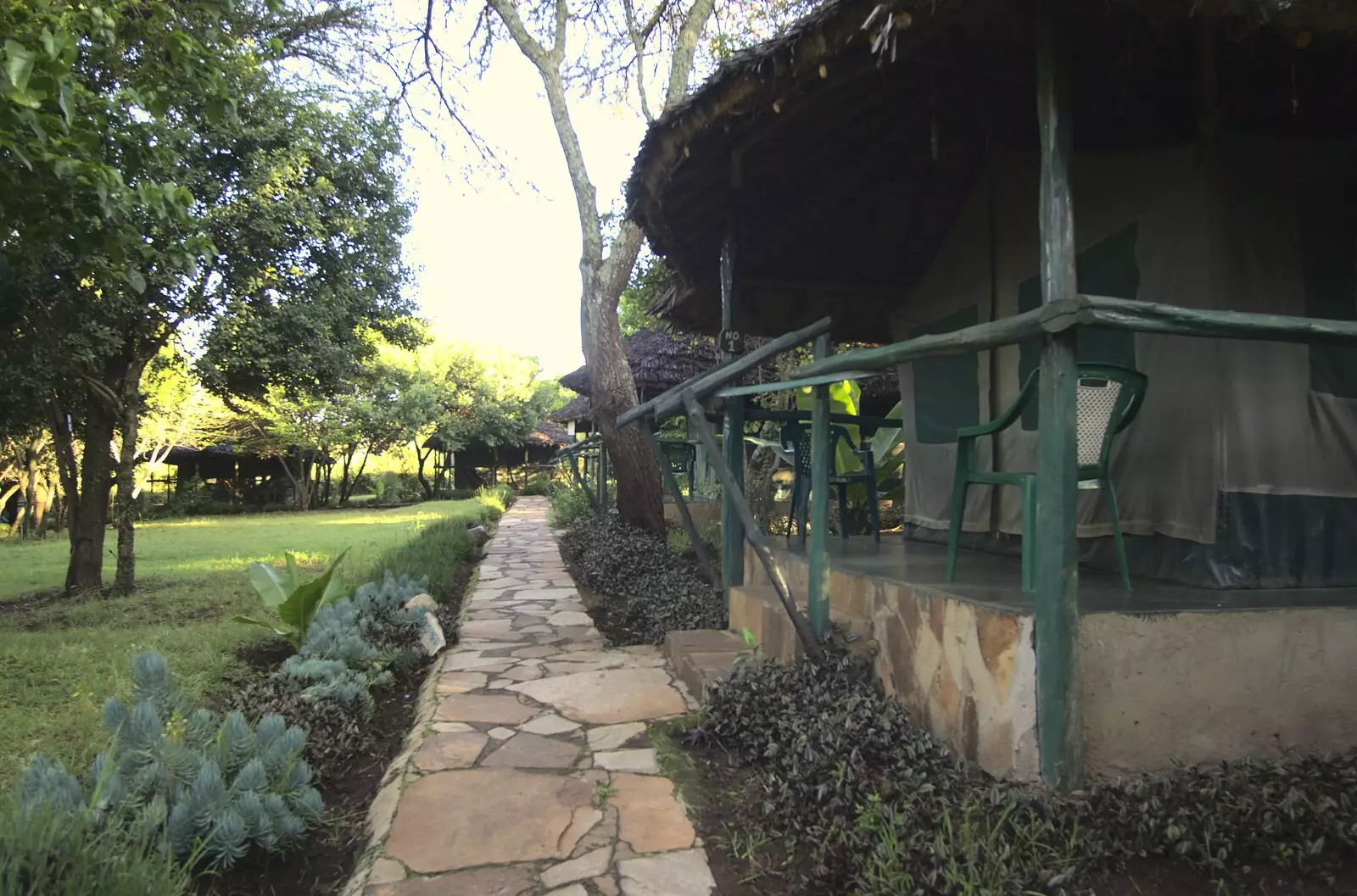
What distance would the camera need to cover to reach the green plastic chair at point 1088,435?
2779 millimetres

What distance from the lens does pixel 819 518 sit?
3215mm

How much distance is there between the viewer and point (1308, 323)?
2.23 metres

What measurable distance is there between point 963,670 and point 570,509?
34.3 ft

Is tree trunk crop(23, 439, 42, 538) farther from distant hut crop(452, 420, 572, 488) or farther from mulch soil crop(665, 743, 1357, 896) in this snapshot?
mulch soil crop(665, 743, 1357, 896)

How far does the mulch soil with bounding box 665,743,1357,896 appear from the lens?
1927mm

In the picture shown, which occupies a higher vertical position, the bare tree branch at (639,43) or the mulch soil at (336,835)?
the bare tree branch at (639,43)

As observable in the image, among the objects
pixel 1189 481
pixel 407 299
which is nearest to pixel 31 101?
pixel 1189 481

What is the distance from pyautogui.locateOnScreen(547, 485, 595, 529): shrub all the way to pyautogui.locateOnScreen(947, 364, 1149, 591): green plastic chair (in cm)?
881

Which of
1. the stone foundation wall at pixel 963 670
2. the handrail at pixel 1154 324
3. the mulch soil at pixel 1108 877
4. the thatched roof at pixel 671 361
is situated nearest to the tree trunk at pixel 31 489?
the thatched roof at pixel 671 361

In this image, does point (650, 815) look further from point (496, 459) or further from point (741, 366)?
point (496, 459)

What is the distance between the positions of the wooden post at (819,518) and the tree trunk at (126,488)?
782 cm

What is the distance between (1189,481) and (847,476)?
2031mm

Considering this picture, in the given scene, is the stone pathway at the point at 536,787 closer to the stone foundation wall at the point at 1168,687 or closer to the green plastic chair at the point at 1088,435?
the stone foundation wall at the point at 1168,687

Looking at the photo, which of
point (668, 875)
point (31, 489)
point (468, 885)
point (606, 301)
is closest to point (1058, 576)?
point (668, 875)
